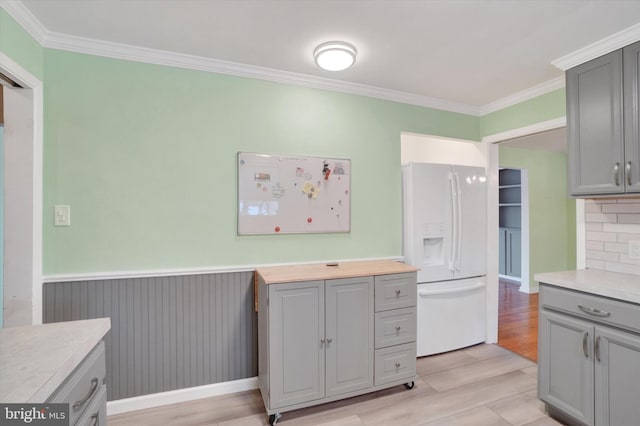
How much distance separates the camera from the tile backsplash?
2.15m

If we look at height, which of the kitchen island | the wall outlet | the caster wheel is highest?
the wall outlet

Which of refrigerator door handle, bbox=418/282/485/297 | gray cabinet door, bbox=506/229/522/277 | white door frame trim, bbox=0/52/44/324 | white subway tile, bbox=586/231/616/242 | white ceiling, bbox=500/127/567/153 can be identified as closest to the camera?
white door frame trim, bbox=0/52/44/324

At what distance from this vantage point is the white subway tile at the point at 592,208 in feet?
7.72

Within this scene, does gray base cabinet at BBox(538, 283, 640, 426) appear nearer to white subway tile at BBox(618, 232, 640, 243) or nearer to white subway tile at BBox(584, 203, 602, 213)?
white subway tile at BBox(618, 232, 640, 243)

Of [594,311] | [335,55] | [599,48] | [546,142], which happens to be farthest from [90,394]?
[546,142]

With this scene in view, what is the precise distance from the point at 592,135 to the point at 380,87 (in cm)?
163

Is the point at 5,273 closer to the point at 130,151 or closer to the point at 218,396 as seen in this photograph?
the point at 130,151

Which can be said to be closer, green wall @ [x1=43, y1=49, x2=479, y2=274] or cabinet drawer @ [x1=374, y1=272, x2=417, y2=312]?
green wall @ [x1=43, y1=49, x2=479, y2=274]

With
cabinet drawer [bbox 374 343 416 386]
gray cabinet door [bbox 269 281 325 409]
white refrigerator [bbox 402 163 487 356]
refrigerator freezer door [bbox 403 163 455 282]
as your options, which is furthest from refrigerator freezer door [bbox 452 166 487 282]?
gray cabinet door [bbox 269 281 325 409]

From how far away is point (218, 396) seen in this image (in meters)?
2.30

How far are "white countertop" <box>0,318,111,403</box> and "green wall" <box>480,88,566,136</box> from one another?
353 cm

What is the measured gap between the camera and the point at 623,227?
220 centimetres

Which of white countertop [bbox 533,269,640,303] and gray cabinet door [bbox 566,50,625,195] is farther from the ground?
gray cabinet door [bbox 566,50,625,195]

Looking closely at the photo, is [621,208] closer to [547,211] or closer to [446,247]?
[446,247]
